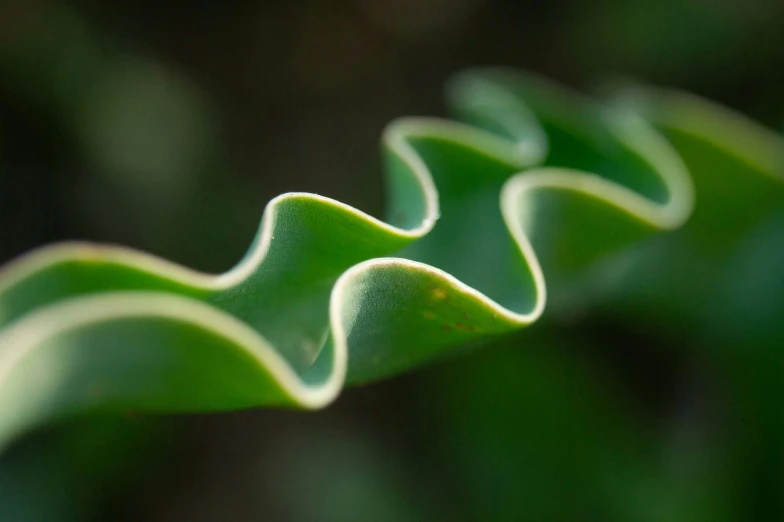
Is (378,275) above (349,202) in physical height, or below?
above

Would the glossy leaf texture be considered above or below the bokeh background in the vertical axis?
above

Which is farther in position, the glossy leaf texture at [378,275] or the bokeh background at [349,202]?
the bokeh background at [349,202]

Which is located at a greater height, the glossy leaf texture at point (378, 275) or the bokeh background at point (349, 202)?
the glossy leaf texture at point (378, 275)

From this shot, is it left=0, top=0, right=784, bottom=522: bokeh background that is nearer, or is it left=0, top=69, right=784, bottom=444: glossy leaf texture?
left=0, top=69, right=784, bottom=444: glossy leaf texture

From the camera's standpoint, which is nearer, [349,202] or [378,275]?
[378,275]
